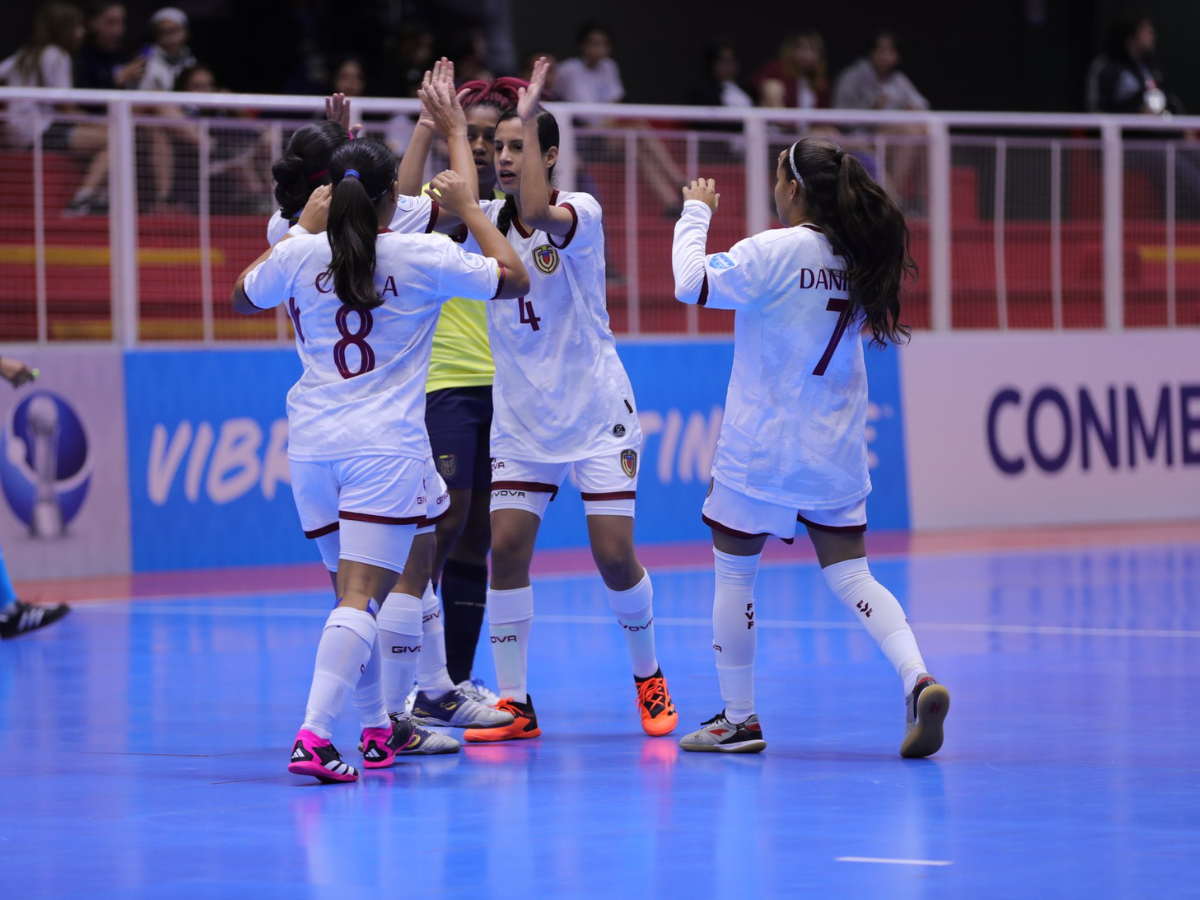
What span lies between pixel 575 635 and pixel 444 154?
4.62 meters

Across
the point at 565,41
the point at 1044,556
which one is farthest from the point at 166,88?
the point at 1044,556

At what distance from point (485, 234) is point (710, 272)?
73 cm

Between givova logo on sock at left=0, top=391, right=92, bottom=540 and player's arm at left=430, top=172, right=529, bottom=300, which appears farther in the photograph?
givova logo on sock at left=0, top=391, right=92, bottom=540

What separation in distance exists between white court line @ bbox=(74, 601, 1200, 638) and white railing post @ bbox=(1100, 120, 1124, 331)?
685cm

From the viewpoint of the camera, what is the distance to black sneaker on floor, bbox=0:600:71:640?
378 inches

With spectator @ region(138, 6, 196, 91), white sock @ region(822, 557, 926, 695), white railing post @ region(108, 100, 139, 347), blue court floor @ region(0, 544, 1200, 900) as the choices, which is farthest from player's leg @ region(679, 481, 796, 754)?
spectator @ region(138, 6, 196, 91)

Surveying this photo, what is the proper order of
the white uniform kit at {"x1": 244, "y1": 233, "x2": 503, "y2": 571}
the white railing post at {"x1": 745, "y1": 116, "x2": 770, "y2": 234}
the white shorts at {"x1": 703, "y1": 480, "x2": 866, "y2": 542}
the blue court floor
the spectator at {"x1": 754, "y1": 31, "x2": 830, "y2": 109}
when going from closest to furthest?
the blue court floor → the white uniform kit at {"x1": 244, "y1": 233, "x2": 503, "y2": 571} → the white shorts at {"x1": 703, "y1": 480, "x2": 866, "y2": 542} → the white railing post at {"x1": 745, "y1": 116, "x2": 770, "y2": 234} → the spectator at {"x1": 754, "y1": 31, "x2": 830, "y2": 109}

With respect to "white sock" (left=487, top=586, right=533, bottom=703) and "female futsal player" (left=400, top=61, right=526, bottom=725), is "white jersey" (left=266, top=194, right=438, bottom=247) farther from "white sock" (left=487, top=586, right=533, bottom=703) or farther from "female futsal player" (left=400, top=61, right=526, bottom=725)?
"white sock" (left=487, top=586, right=533, bottom=703)

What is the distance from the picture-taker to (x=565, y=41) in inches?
716

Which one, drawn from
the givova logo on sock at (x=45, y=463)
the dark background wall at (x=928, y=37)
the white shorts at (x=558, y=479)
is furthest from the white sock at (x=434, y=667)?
the dark background wall at (x=928, y=37)

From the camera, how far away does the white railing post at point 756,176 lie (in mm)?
14086

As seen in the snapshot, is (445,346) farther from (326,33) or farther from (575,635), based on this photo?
(326,33)

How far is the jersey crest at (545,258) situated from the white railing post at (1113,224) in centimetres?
987

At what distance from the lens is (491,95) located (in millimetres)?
6934
